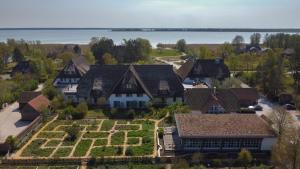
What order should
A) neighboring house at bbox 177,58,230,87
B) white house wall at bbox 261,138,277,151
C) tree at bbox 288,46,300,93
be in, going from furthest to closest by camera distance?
neighboring house at bbox 177,58,230,87, tree at bbox 288,46,300,93, white house wall at bbox 261,138,277,151

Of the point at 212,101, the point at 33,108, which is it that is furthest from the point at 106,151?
the point at 33,108

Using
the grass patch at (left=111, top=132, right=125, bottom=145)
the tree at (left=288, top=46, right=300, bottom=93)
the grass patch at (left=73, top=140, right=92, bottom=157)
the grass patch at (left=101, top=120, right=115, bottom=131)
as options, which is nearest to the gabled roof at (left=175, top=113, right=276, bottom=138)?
the grass patch at (left=111, top=132, right=125, bottom=145)

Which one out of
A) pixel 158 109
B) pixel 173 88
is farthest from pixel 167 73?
pixel 158 109

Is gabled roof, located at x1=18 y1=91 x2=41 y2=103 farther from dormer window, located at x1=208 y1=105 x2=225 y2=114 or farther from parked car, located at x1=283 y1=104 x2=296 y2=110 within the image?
parked car, located at x1=283 y1=104 x2=296 y2=110

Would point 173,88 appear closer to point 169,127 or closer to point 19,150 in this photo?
point 169,127

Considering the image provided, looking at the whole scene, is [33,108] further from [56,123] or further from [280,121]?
[280,121]

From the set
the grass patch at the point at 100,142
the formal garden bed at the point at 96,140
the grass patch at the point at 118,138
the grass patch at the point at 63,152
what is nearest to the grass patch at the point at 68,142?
the formal garden bed at the point at 96,140

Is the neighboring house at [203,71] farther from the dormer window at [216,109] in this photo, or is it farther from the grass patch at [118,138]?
the grass patch at [118,138]
